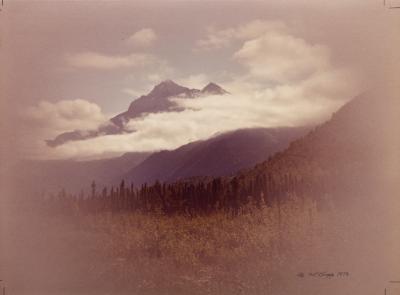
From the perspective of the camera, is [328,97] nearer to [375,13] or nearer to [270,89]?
[270,89]

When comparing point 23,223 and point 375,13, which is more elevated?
point 375,13

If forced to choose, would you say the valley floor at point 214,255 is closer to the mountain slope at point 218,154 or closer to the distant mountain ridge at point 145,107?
the mountain slope at point 218,154

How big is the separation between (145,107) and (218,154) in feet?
3.29

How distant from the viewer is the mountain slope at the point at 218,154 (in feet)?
17.8

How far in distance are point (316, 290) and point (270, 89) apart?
7.66 ft

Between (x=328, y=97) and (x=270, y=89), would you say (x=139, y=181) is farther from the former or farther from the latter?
(x=328, y=97)

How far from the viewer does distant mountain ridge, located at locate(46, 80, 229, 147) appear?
551 centimetres

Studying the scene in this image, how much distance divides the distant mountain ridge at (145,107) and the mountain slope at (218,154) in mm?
500

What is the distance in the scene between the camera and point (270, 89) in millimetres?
5547

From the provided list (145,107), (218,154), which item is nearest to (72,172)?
(145,107)

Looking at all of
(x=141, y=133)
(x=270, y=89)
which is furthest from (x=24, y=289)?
(x=270, y=89)

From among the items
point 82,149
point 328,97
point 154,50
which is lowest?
point 82,149
